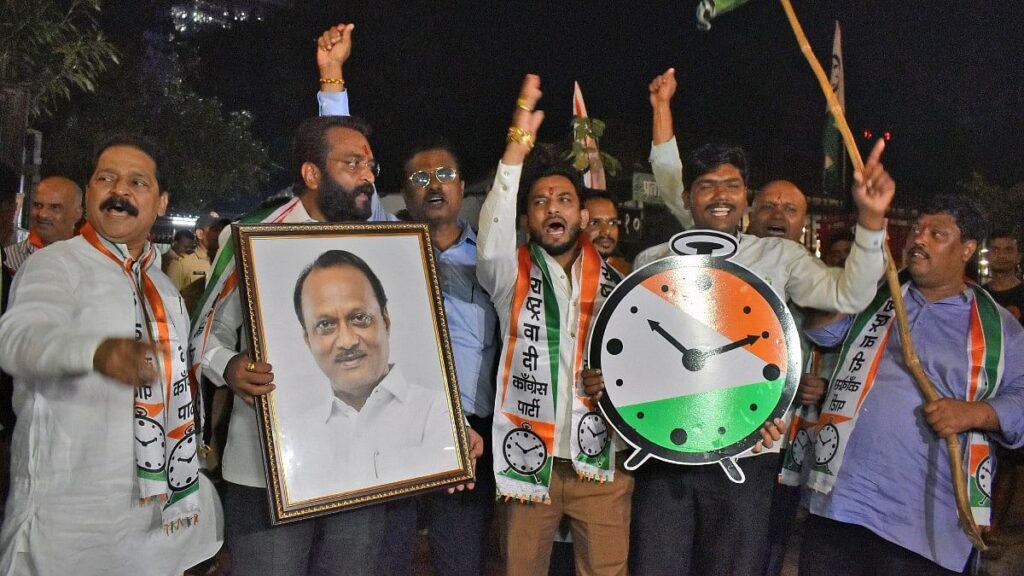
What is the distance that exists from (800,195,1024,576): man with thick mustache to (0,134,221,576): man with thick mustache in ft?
8.47

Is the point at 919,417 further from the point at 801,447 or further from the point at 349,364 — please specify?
the point at 349,364

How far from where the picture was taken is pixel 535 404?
11.3 feet

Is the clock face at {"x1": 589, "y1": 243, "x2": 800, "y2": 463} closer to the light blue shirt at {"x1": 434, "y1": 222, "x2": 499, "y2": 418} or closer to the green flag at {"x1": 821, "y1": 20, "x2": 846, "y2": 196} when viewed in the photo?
the light blue shirt at {"x1": 434, "y1": 222, "x2": 499, "y2": 418}

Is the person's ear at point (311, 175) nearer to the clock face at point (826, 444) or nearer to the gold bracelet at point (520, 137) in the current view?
the gold bracelet at point (520, 137)

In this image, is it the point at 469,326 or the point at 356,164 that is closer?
the point at 356,164

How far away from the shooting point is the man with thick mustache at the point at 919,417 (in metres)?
3.25

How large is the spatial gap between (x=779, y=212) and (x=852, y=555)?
1.90m

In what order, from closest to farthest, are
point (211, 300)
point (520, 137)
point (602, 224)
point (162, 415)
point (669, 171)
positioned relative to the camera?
point (162, 415), point (211, 300), point (520, 137), point (669, 171), point (602, 224)

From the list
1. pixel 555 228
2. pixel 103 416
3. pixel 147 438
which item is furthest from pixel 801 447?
pixel 103 416

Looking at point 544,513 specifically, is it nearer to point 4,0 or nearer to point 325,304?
point 325,304

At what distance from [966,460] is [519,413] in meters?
1.84

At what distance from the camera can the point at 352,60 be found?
46.5 feet

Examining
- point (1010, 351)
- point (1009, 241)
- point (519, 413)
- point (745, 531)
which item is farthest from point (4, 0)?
point (1009, 241)

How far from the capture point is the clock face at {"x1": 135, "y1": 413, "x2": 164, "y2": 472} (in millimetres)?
2590
